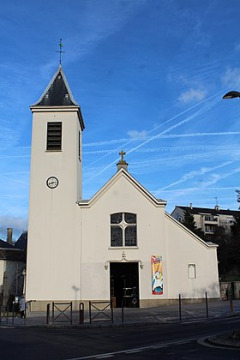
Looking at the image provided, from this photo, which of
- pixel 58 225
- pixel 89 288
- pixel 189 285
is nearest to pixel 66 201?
pixel 58 225

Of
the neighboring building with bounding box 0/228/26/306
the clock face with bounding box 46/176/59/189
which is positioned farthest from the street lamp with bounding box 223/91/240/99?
the neighboring building with bounding box 0/228/26/306

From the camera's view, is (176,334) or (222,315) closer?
(176,334)

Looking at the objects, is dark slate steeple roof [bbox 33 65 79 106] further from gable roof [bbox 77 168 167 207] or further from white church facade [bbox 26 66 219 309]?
gable roof [bbox 77 168 167 207]

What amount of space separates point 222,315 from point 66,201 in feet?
42.3

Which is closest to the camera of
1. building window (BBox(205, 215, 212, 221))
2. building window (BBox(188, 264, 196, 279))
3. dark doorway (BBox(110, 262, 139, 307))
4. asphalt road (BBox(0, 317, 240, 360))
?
asphalt road (BBox(0, 317, 240, 360))

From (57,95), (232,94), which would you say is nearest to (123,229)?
(57,95)

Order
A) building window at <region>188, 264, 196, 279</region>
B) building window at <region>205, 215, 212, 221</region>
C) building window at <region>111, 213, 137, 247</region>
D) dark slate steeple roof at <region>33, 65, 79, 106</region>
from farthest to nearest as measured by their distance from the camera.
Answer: building window at <region>205, 215, 212, 221</region>
dark slate steeple roof at <region>33, 65, 79, 106</region>
building window at <region>188, 264, 196, 279</region>
building window at <region>111, 213, 137, 247</region>

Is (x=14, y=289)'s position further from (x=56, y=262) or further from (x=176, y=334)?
(x=176, y=334)

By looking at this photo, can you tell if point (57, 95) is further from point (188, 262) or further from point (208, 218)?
point (208, 218)

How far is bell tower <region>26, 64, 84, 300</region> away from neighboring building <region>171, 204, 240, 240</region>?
4953cm

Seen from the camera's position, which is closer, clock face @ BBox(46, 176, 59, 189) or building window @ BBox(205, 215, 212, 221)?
clock face @ BBox(46, 176, 59, 189)

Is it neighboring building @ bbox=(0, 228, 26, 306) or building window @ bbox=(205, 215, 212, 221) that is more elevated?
building window @ bbox=(205, 215, 212, 221)

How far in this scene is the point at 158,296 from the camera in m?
26.9

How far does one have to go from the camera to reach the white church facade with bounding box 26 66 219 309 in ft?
88.0
